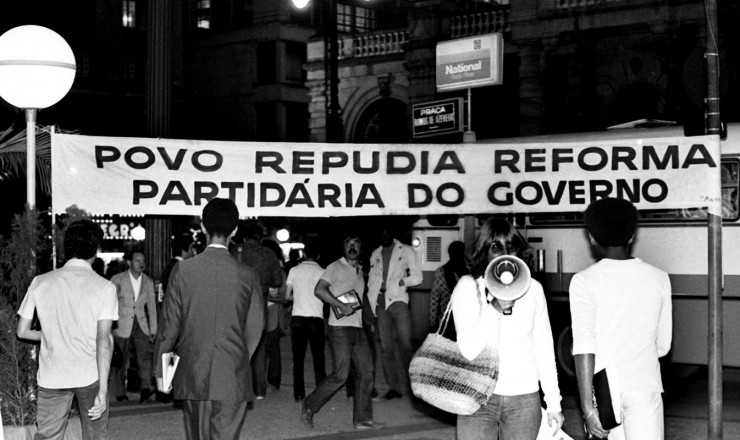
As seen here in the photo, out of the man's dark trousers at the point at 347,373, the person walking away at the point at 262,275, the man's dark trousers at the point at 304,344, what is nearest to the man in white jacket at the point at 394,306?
the man's dark trousers at the point at 304,344

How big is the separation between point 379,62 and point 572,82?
360 inches

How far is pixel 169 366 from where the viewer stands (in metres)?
6.77

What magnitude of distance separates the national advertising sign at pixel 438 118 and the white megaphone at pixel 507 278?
9239mm

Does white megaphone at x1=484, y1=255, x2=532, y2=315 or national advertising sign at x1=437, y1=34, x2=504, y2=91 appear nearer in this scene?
white megaphone at x1=484, y1=255, x2=532, y2=315

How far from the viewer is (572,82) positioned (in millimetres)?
28812

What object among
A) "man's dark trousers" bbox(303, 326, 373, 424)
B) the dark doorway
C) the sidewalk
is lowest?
the sidewalk

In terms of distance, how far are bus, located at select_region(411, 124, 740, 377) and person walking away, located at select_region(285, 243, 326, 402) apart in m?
2.55

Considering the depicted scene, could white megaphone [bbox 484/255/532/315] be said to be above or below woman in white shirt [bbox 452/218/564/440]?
above

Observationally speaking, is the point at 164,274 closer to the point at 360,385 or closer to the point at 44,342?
the point at 360,385

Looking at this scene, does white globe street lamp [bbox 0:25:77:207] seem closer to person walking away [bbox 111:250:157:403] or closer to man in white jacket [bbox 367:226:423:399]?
person walking away [bbox 111:250:157:403]

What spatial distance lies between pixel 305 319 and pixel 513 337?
720cm

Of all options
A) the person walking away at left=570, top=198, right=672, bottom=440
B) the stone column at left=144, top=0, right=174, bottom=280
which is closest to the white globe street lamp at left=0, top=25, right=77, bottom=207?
the stone column at left=144, top=0, right=174, bottom=280

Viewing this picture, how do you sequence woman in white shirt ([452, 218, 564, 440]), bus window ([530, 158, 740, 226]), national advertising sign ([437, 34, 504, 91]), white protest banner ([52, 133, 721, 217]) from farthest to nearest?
national advertising sign ([437, 34, 504, 91])
bus window ([530, 158, 740, 226])
white protest banner ([52, 133, 721, 217])
woman in white shirt ([452, 218, 564, 440])

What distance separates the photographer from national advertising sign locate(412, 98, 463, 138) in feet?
49.2
